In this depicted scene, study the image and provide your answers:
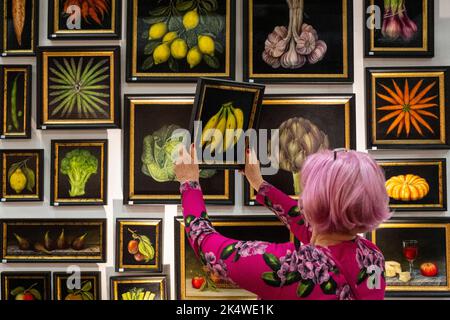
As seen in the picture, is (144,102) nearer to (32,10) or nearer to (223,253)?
(32,10)

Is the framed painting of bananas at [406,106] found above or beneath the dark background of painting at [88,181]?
above

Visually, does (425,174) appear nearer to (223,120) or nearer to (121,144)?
(223,120)

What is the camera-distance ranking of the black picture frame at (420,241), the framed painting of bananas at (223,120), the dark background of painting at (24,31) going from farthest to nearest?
1. the dark background of painting at (24,31)
2. the black picture frame at (420,241)
3. the framed painting of bananas at (223,120)

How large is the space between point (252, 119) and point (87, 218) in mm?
1011

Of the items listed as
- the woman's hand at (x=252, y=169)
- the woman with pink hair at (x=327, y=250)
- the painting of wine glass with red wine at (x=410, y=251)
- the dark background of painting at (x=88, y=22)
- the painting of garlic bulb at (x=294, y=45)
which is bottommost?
the painting of wine glass with red wine at (x=410, y=251)

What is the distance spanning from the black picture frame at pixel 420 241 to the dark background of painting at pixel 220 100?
37.4 inches

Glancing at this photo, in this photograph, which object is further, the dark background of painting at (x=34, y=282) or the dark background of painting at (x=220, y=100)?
the dark background of painting at (x=34, y=282)

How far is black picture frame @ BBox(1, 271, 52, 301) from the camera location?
243cm

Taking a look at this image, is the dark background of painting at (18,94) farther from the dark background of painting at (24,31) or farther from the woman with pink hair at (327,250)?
the woman with pink hair at (327,250)

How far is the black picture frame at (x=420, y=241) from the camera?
2.36 metres

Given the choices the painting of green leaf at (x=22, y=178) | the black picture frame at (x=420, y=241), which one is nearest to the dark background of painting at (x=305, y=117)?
the black picture frame at (x=420, y=241)

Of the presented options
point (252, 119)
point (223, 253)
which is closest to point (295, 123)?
point (252, 119)

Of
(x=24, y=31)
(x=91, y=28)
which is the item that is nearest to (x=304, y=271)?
(x=91, y=28)

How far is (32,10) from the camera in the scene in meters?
2.46
